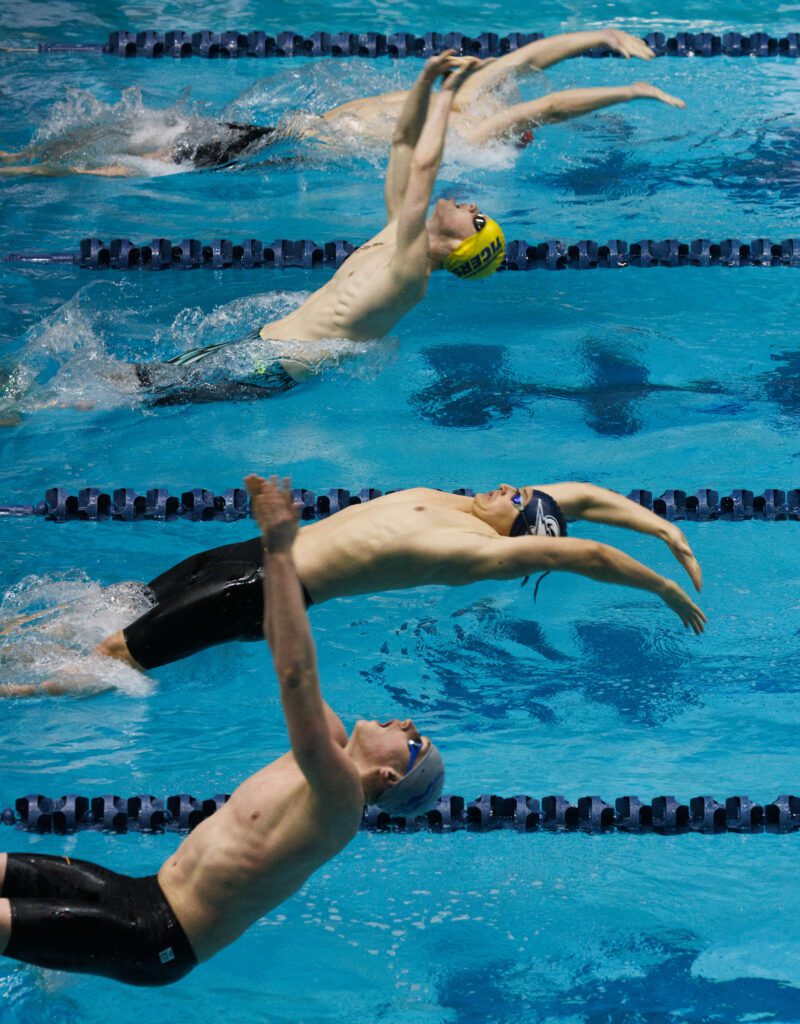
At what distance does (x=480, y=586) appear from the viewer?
4926 millimetres

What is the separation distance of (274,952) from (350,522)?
3.91 feet

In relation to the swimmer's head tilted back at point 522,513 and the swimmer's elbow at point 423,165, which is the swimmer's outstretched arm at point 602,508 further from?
the swimmer's elbow at point 423,165

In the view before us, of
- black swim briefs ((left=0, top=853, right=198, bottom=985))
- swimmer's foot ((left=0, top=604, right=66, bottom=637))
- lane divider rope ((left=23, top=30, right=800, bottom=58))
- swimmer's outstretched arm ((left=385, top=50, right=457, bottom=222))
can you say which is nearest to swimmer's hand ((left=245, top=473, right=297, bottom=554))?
black swim briefs ((left=0, top=853, right=198, bottom=985))

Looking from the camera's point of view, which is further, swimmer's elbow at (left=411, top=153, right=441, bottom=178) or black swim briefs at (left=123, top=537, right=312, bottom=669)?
swimmer's elbow at (left=411, top=153, right=441, bottom=178)

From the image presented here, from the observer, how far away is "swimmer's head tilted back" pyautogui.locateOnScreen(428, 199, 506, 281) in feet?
17.7

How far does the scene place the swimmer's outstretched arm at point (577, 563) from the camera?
3.86 metres

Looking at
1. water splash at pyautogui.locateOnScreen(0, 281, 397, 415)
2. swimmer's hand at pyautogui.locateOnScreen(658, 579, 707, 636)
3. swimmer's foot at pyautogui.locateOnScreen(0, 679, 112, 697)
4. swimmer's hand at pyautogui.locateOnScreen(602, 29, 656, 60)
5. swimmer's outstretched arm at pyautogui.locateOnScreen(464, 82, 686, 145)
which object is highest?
swimmer's hand at pyautogui.locateOnScreen(602, 29, 656, 60)

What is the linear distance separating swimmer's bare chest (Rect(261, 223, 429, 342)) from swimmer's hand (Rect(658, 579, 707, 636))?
1.99m

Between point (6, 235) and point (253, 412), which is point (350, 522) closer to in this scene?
point (253, 412)

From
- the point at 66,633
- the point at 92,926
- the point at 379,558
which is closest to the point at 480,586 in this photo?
the point at 379,558

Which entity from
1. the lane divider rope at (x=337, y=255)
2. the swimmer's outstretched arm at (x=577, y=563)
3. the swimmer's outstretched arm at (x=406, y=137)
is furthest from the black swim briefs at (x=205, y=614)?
the lane divider rope at (x=337, y=255)

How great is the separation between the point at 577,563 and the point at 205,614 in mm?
1069

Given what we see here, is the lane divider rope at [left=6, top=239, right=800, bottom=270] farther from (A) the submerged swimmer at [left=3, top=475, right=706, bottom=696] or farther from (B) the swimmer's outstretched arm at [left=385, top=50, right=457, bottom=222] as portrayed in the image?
(A) the submerged swimmer at [left=3, top=475, right=706, bottom=696]

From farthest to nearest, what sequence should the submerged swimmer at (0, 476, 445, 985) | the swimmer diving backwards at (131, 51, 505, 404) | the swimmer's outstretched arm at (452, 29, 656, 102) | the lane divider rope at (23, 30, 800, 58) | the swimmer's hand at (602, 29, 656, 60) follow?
the lane divider rope at (23, 30, 800, 58), the swimmer's outstretched arm at (452, 29, 656, 102), the swimmer's hand at (602, 29, 656, 60), the swimmer diving backwards at (131, 51, 505, 404), the submerged swimmer at (0, 476, 445, 985)
